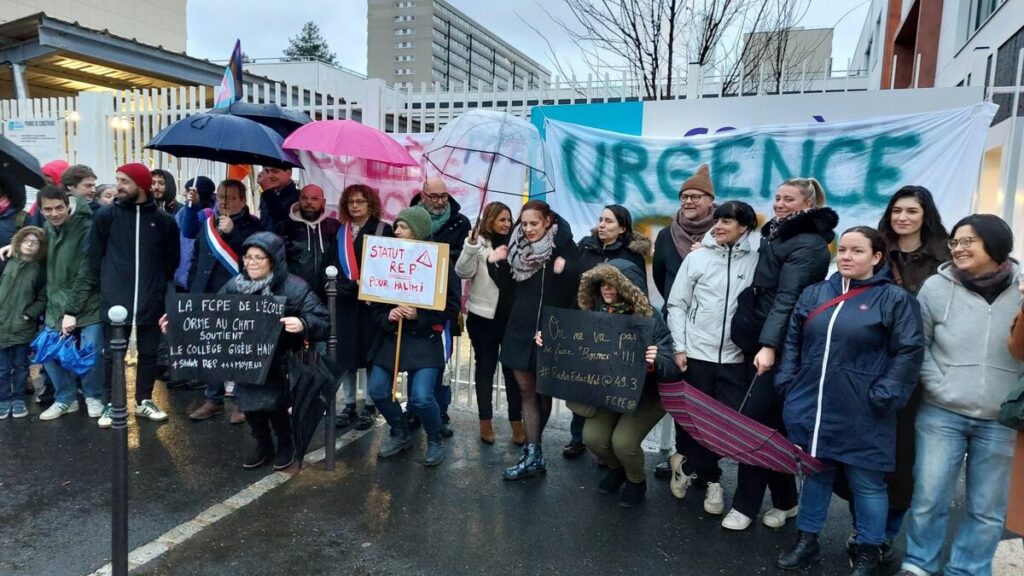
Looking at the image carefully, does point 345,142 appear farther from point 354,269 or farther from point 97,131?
point 97,131

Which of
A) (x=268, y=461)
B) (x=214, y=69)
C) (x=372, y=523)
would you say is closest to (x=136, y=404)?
(x=268, y=461)

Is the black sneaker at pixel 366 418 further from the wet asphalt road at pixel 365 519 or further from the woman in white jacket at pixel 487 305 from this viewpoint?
the woman in white jacket at pixel 487 305

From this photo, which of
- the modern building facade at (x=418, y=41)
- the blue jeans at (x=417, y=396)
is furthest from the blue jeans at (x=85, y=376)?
the modern building facade at (x=418, y=41)

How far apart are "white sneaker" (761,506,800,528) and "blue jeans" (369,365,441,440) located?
2.23 m

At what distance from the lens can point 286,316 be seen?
13.8ft

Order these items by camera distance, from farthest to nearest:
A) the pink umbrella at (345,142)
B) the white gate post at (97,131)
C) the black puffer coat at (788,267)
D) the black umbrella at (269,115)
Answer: the white gate post at (97,131)
the black umbrella at (269,115)
the pink umbrella at (345,142)
the black puffer coat at (788,267)

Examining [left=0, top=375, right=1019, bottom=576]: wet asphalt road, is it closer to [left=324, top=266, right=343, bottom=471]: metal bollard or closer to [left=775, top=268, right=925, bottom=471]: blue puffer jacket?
[left=324, top=266, right=343, bottom=471]: metal bollard

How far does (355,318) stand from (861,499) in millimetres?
3685

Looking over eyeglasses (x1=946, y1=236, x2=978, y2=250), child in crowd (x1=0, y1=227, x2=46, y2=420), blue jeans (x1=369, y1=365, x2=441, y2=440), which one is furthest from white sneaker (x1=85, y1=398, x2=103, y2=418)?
eyeglasses (x1=946, y1=236, x2=978, y2=250)

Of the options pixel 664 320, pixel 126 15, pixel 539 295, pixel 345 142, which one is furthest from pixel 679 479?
pixel 126 15

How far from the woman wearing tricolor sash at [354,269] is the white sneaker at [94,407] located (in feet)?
7.11

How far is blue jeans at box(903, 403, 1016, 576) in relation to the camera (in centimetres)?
307

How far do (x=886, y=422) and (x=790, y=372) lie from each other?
484mm

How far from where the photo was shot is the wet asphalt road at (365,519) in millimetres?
3424
